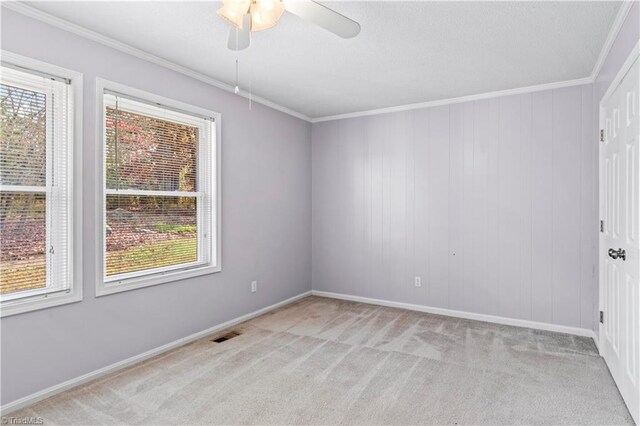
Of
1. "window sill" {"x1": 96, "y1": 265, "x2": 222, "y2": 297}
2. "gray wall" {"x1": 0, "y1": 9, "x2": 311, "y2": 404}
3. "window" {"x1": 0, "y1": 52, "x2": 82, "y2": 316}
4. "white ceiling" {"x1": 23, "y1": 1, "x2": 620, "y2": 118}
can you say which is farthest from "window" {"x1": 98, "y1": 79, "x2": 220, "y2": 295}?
"white ceiling" {"x1": 23, "y1": 1, "x2": 620, "y2": 118}

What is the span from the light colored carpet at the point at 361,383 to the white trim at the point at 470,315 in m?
0.13

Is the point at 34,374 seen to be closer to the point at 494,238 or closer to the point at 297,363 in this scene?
the point at 297,363

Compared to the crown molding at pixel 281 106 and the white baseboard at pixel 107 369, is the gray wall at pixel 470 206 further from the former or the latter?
the white baseboard at pixel 107 369

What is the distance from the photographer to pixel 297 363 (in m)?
2.93

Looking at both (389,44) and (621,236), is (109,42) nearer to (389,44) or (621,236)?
(389,44)

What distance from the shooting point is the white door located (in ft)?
6.91

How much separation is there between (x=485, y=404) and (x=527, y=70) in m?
2.72

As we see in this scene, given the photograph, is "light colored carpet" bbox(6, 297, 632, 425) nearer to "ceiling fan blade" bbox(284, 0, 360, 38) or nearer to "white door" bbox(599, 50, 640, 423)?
"white door" bbox(599, 50, 640, 423)

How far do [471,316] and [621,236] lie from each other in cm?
193

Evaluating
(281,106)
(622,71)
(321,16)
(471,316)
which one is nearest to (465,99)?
(622,71)

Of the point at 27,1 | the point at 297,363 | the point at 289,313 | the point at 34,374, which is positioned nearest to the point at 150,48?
the point at 27,1

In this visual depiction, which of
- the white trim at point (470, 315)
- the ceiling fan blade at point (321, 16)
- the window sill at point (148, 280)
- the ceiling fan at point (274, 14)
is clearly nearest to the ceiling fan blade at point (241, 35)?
the ceiling fan at point (274, 14)

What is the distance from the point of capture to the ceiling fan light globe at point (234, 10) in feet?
5.96

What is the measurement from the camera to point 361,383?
2.60 m
